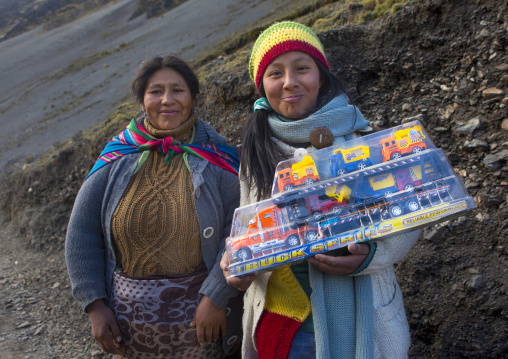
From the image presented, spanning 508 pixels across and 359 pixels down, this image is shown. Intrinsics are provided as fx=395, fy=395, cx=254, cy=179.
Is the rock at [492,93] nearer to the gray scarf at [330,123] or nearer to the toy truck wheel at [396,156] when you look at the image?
the gray scarf at [330,123]

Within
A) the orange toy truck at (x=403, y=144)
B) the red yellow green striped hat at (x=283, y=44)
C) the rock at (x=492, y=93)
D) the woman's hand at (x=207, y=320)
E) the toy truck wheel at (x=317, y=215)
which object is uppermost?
the rock at (x=492, y=93)

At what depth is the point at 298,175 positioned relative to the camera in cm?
165

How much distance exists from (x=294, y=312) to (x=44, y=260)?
5.66 meters

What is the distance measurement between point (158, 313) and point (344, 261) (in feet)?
4.23

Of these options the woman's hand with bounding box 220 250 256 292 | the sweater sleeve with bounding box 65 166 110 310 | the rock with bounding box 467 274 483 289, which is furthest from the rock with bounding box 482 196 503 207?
the sweater sleeve with bounding box 65 166 110 310

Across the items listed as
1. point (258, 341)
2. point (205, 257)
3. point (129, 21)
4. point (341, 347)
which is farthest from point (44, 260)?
point (129, 21)

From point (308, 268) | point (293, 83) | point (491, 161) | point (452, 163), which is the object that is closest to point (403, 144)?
point (293, 83)

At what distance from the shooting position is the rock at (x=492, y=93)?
342cm

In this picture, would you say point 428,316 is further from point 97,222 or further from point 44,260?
point 44,260

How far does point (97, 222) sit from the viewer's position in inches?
96.7

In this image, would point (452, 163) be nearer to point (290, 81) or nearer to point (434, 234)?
point (434, 234)

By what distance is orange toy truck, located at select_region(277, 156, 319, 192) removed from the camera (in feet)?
5.39

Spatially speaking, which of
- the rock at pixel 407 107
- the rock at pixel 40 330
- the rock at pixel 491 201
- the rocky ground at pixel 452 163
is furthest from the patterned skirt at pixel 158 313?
the rock at pixel 40 330

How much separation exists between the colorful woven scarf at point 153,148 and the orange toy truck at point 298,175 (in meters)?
0.93
